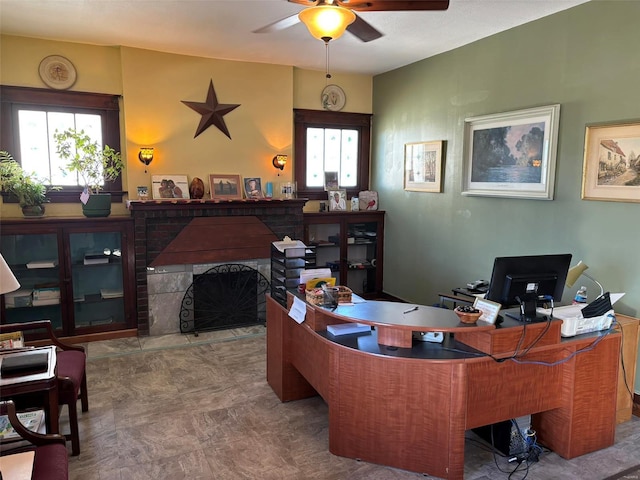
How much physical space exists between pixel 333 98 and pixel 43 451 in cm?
479

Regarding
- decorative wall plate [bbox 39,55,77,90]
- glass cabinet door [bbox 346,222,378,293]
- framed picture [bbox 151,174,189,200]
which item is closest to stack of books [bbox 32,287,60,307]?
framed picture [bbox 151,174,189,200]

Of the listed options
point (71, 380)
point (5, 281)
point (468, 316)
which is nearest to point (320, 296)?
point (468, 316)

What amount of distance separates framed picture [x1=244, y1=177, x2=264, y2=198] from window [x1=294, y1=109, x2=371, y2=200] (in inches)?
23.1

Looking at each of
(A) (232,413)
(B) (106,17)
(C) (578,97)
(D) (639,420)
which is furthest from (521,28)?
(A) (232,413)

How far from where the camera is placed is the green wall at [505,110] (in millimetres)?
3207

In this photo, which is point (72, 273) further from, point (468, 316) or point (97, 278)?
point (468, 316)

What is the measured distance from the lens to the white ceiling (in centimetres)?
345

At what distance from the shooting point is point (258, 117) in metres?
5.23

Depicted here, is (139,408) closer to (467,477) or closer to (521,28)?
(467,477)

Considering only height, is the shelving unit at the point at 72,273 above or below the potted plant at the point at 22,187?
below

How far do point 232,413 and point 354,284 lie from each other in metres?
3.13

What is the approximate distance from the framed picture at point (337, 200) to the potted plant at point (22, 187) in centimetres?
311

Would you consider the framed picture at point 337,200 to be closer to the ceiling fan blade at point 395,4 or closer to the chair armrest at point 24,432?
the ceiling fan blade at point 395,4

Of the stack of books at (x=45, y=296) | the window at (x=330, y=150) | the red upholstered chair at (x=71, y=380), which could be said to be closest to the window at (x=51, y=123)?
the stack of books at (x=45, y=296)
